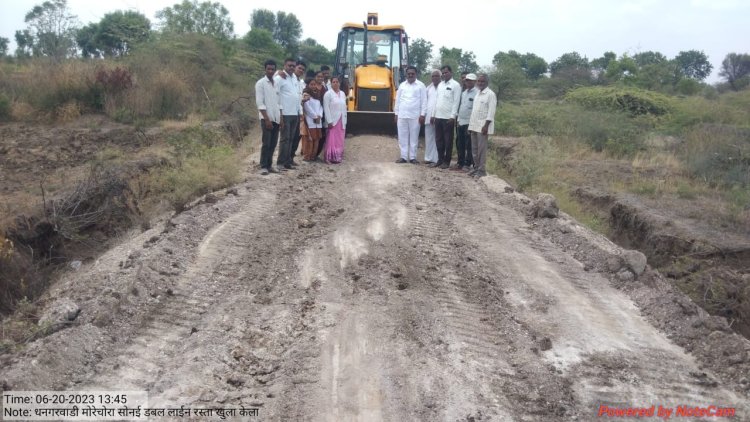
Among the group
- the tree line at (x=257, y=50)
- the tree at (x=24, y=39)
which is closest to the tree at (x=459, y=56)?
the tree line at (x=257, y=50)

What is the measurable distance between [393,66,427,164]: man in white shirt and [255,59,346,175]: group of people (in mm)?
1064

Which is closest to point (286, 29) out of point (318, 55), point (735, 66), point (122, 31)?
point (318, 55)

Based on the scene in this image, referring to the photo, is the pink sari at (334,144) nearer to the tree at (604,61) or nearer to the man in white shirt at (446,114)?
the man in white shirt at (446,114)

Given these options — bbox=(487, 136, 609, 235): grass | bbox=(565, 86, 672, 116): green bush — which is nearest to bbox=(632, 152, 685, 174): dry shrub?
bbox=(487, 136, 609, 235): grass

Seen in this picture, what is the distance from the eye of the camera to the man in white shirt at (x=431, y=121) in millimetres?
10641

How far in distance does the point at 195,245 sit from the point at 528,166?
5.91m

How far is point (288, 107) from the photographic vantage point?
9.50 metres

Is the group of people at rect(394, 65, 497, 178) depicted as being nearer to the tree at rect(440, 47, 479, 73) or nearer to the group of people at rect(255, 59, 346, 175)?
the group of people at rect(255, 59, 346, 175)

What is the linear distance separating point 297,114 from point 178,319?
5.68 m

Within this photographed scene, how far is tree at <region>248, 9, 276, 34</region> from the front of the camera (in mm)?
48312

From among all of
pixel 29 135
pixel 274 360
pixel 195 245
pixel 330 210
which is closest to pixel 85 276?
pixel 195 245

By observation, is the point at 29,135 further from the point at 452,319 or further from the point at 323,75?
the point at 452,319

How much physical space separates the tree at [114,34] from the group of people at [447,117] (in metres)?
14.1
